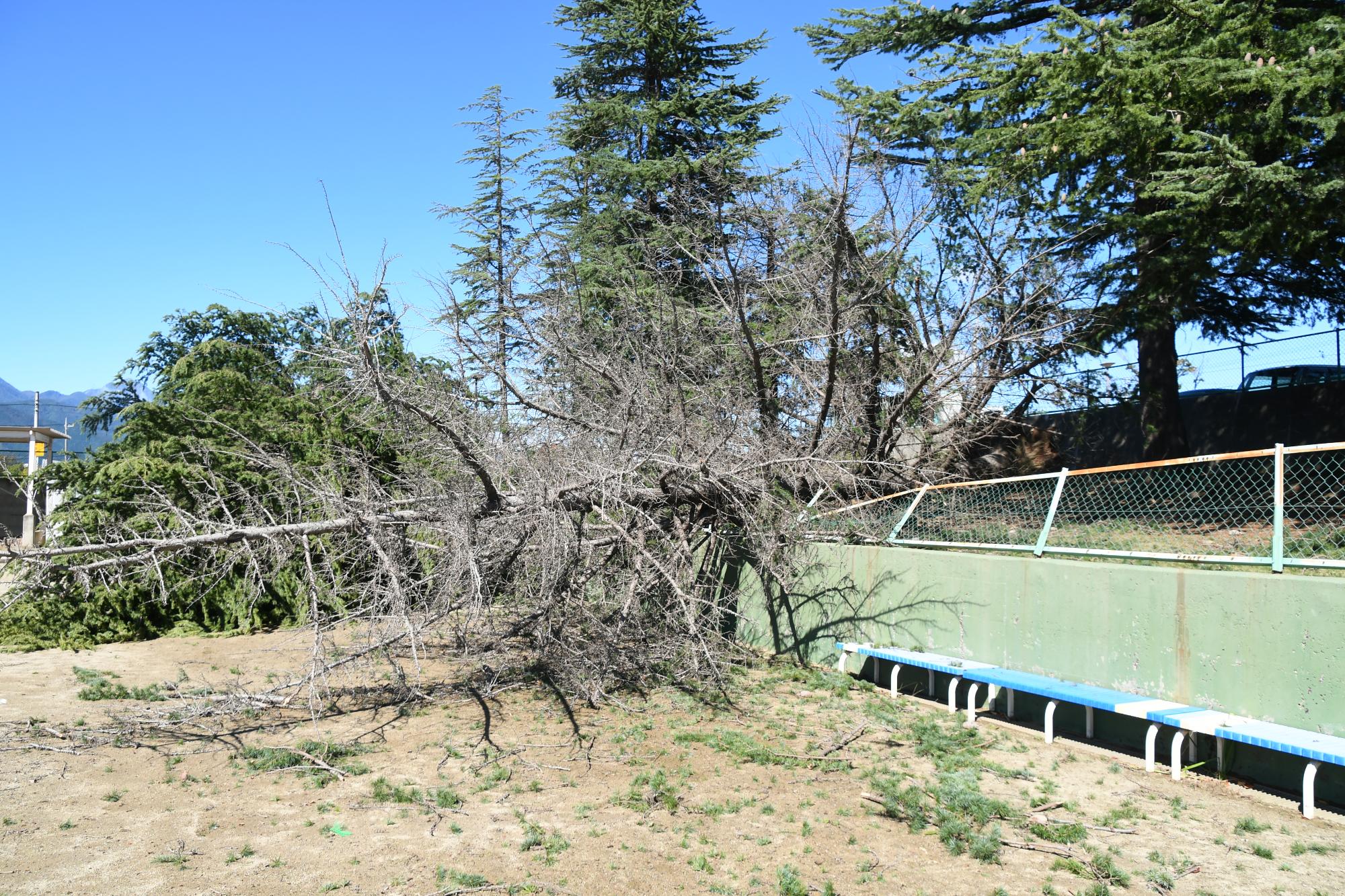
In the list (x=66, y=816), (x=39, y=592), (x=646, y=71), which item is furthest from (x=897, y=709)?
(x=646, y=71)

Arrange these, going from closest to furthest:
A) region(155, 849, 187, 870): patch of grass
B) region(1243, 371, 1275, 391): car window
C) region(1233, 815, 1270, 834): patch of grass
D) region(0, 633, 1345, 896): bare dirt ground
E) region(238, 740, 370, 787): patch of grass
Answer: region(0, 633, 1345, 896): bare dirt ground < region(155, 849, 187, 870): patch of grass < region(1233, 815, 1270, 834): patch of grass < region(238, 740, 370, 787): patch of grass < region(1243, 371, 1275, 391): car window

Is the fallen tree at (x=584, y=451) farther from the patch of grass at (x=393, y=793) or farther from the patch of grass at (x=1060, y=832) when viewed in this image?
the patch of grass at (x=1060, y=832)

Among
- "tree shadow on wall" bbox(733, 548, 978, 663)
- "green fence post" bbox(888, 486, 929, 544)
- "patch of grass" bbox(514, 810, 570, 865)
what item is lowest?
"patch of grass" bbox(514, 810, 570, 865)

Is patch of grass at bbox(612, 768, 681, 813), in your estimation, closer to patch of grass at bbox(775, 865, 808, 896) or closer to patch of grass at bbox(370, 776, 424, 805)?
patch of grass at bbox(775, 865, 808, 896)

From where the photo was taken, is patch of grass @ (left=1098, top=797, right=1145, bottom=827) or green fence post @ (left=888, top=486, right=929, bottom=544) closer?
patch of grass @ (left=1098, top=797, right=1145, bottom=827)

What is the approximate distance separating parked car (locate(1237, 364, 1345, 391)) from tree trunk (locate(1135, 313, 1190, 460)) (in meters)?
2.71

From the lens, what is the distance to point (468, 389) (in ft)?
32.1

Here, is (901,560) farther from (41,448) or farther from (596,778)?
(41,448)

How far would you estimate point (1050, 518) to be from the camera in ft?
24.8

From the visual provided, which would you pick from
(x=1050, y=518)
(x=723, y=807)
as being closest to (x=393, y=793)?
(x=723, y=807)

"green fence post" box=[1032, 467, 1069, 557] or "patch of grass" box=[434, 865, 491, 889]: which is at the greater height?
"green fence post" box=[1032, 467, 1069, 557]

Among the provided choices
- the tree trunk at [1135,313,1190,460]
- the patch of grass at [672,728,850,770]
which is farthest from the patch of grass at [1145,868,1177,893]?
the tree trunk at [1135,313,1190,460]

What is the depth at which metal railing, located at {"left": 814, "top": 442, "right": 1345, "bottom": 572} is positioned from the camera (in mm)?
6188

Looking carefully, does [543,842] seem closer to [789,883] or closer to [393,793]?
[393,793]
